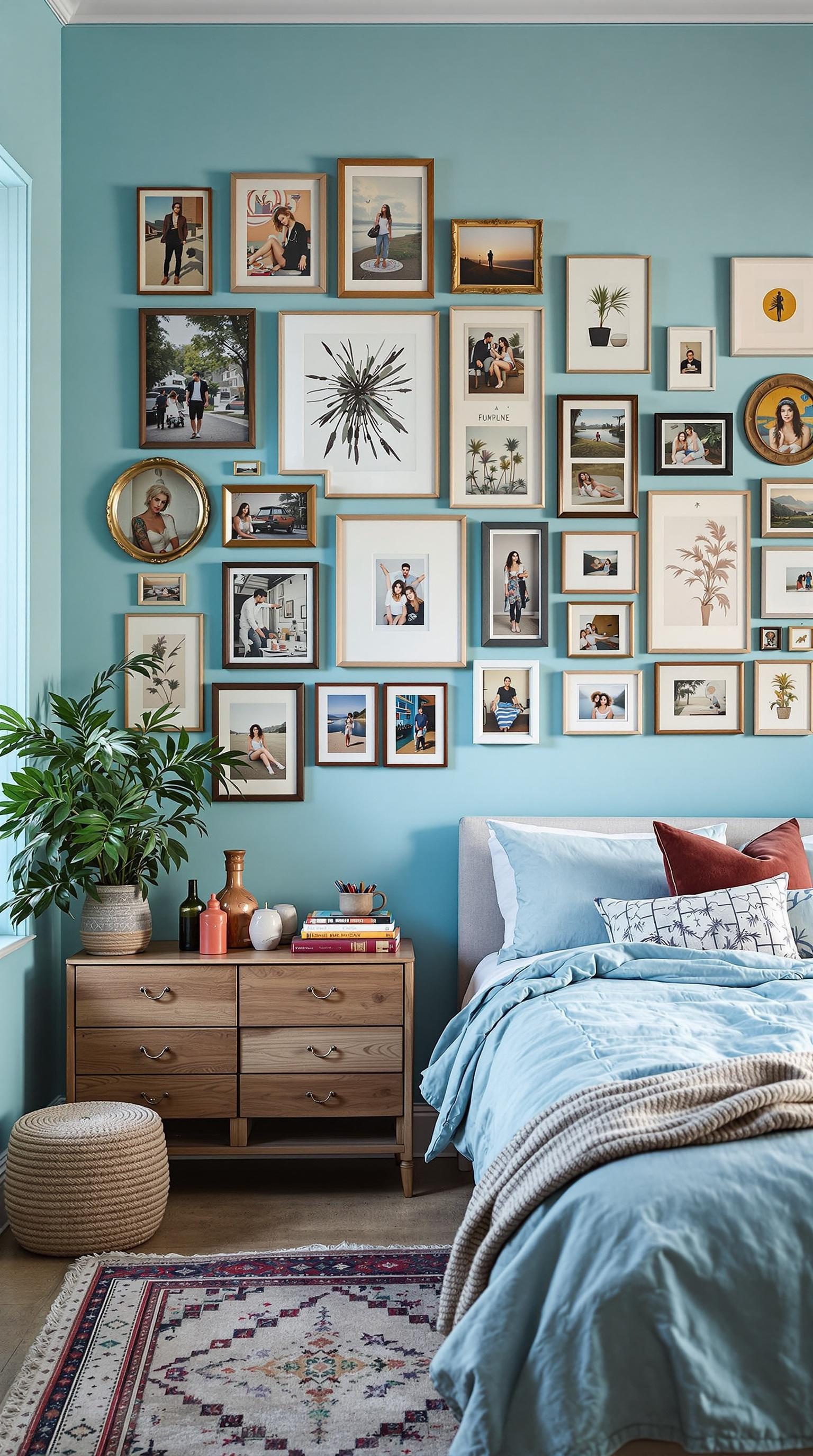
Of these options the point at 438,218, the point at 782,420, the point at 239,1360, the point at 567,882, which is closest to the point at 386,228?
the point at 438,218

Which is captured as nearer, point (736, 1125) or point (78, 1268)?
point (736, 1125)

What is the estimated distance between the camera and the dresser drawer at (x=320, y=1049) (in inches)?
114

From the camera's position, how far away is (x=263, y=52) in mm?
3312

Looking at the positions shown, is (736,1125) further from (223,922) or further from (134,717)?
(134,717)

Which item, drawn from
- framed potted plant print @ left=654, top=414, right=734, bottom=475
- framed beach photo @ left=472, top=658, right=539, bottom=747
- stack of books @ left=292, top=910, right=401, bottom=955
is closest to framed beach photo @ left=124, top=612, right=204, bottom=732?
stack of books @ left=292, top=910, right=401, bottom=955

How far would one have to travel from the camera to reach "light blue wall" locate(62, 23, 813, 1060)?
130 inches

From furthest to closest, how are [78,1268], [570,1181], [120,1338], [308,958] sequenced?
[308,958], [78,1268], [120,1338], [570,1181]

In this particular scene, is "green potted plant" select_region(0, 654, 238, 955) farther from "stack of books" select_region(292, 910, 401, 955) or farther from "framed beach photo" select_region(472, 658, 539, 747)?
"framed beach photo" select_region(472, 658, 539, 747)

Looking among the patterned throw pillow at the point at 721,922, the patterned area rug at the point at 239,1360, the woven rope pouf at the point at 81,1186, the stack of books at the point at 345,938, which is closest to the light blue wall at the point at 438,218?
the stack of books at the point at 345,938

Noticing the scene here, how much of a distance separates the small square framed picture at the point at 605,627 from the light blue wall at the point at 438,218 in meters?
0.07

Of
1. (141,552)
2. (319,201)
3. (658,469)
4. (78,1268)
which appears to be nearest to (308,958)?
(78,1268)

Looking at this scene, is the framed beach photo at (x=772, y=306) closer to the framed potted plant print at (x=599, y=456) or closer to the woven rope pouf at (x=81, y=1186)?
the framed potted plant print at (x=599, y=456)

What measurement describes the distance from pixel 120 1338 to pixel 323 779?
162 cm

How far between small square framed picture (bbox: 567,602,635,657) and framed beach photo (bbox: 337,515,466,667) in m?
0.36
